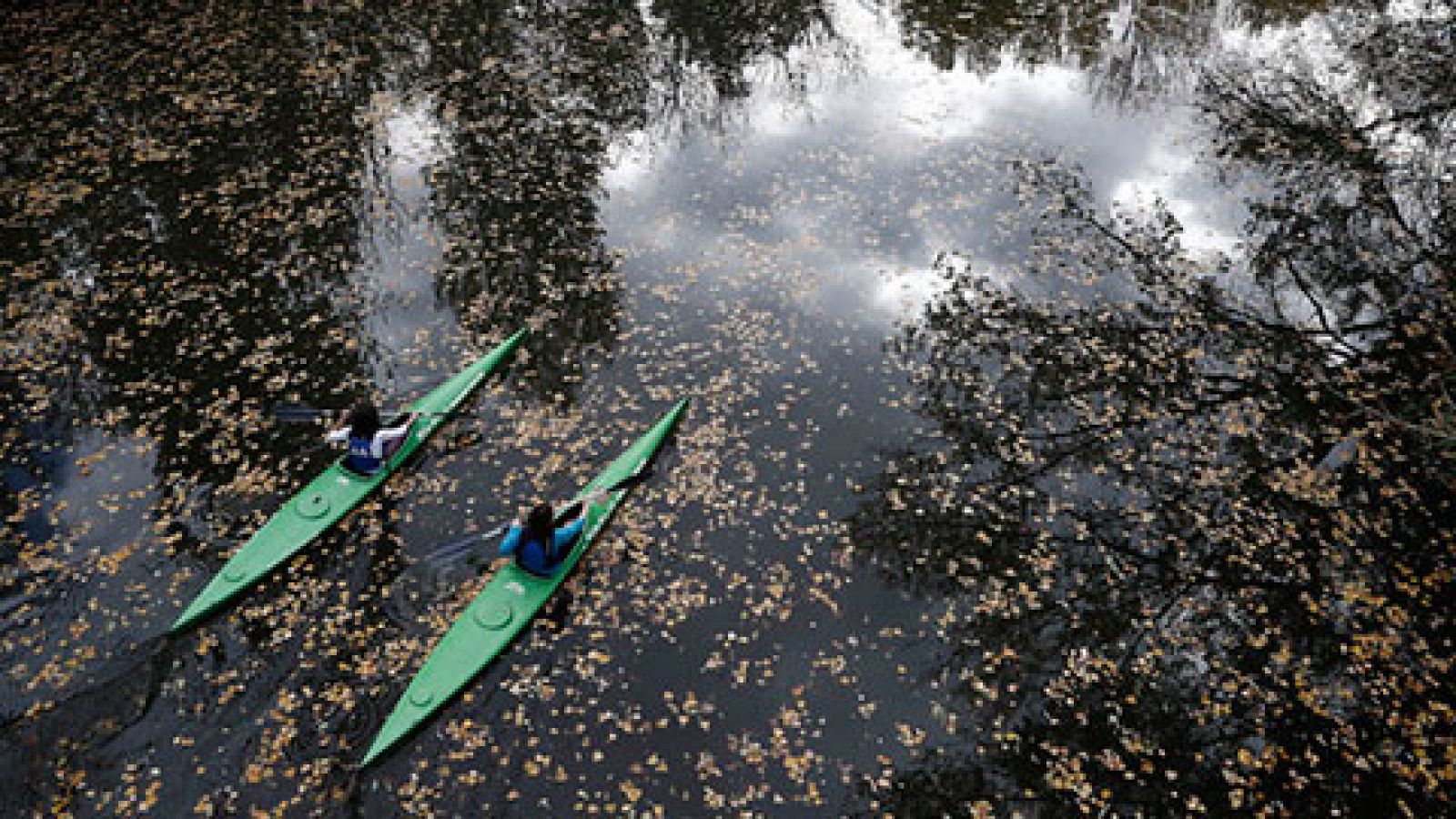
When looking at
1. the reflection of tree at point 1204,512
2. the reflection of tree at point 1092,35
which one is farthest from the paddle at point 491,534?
the reflection of tree at point 1092,35

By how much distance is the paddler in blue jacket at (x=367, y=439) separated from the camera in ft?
24.7

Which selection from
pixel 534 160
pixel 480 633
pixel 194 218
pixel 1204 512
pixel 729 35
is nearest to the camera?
pixel 480 633

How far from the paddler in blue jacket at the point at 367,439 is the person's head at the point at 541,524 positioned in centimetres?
199

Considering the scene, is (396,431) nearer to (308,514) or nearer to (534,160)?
(308,514)

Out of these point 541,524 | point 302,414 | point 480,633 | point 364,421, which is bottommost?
point 480,633

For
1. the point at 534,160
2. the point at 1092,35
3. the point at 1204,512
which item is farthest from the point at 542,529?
the point at 1092,35

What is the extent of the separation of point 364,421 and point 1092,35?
15.4 meters

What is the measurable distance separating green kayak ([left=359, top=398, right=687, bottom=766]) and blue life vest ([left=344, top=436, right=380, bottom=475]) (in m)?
1.86

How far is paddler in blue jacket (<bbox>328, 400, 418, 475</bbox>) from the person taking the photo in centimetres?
753

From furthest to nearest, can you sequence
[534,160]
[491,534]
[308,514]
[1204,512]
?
[534,160] < [1204,512] < [308,514] < [491,534]

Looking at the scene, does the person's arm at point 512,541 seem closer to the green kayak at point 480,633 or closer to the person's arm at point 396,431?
the green kayak at point 480,633

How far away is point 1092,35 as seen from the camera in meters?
15.6

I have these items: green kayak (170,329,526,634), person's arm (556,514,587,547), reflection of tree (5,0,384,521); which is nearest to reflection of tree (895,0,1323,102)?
reflection of tree (5,0,384,521)

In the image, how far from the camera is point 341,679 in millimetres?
6477
